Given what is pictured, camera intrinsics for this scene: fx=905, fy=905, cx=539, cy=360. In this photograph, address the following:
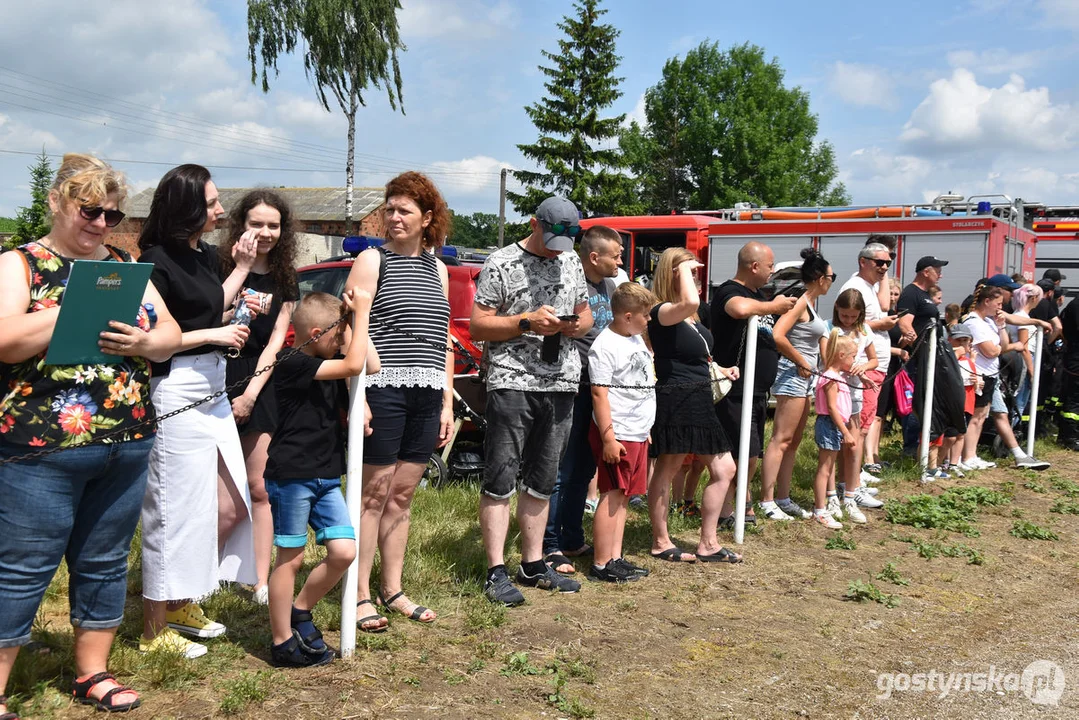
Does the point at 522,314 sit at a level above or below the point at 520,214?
below

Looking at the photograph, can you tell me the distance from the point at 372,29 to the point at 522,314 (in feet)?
99.6

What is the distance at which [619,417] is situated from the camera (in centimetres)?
518

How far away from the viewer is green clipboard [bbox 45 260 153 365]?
2861mm

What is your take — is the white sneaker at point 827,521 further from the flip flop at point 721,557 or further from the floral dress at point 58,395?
the floral dress at point 58,395

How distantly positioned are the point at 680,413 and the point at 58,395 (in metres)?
3.57

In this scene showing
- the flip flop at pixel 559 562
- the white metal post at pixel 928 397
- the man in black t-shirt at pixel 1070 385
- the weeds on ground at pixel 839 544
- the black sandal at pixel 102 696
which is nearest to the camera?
the black sandal at pixel 102 696

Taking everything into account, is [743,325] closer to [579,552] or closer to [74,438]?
[579,552]

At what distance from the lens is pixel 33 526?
9.75 ft

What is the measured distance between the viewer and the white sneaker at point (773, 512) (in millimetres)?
6867

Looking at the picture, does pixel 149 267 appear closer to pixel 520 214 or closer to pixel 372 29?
pixel 372 29

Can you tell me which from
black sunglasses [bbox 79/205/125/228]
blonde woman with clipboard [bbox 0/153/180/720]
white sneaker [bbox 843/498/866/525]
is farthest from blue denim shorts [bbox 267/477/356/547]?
white sneaker [bbox 843/498/866/525]

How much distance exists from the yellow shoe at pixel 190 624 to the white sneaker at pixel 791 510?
14.9ft

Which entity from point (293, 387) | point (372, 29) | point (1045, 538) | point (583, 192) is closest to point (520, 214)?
point (583, 192)

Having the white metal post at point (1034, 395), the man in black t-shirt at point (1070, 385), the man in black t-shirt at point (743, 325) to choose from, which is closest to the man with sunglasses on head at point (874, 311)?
the man in black t-shirt at point (743, 325)
